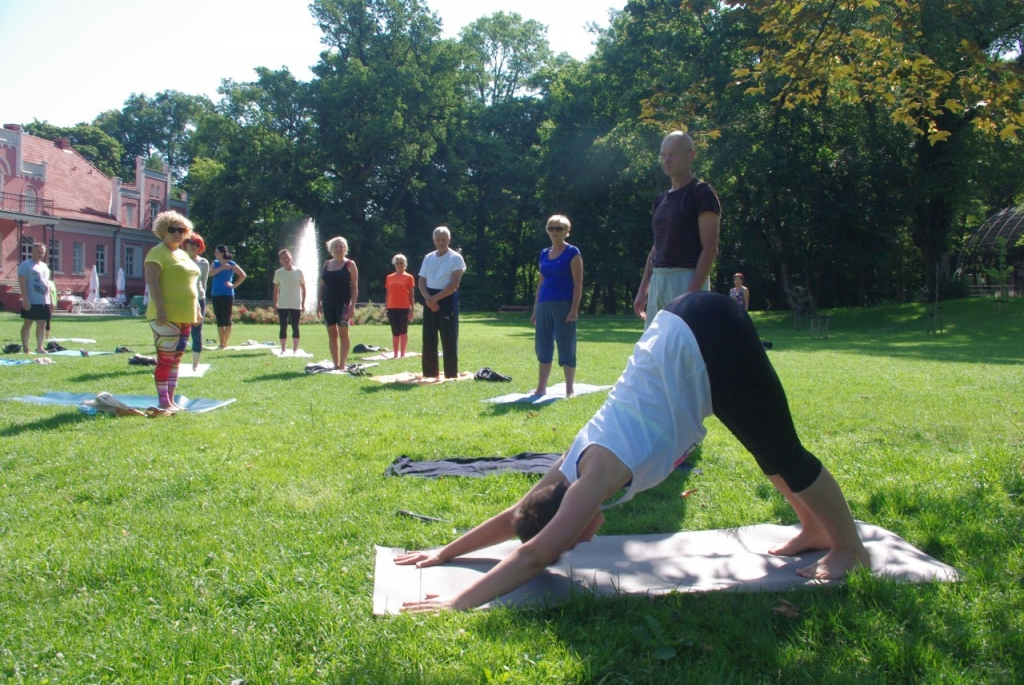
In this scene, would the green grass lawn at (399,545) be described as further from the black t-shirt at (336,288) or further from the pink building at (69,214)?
the pink building at (69,214)

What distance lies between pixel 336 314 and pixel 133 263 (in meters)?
46.7

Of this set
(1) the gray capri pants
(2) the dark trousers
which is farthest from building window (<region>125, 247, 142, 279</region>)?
(1) the gray capri pants

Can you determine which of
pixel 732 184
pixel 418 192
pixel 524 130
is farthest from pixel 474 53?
pixel 732 184

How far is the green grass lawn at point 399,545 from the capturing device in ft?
8.86

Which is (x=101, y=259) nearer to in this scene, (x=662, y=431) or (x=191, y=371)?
(x=191, y=371)

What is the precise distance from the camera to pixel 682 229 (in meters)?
5.49

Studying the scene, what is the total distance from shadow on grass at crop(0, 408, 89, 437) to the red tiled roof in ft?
146

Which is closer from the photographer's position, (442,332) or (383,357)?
(442,332)

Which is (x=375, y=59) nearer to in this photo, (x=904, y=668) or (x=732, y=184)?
(x=732, y=184)

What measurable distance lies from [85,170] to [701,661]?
57445 mm

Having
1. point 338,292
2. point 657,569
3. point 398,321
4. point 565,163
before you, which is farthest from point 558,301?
point 565,163

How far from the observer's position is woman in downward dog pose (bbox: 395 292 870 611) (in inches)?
115

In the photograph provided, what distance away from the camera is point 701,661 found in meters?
2.68

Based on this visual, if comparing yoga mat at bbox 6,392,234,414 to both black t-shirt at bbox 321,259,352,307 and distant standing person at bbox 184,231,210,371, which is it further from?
black t-shirt at bbox 321,259,352,307
